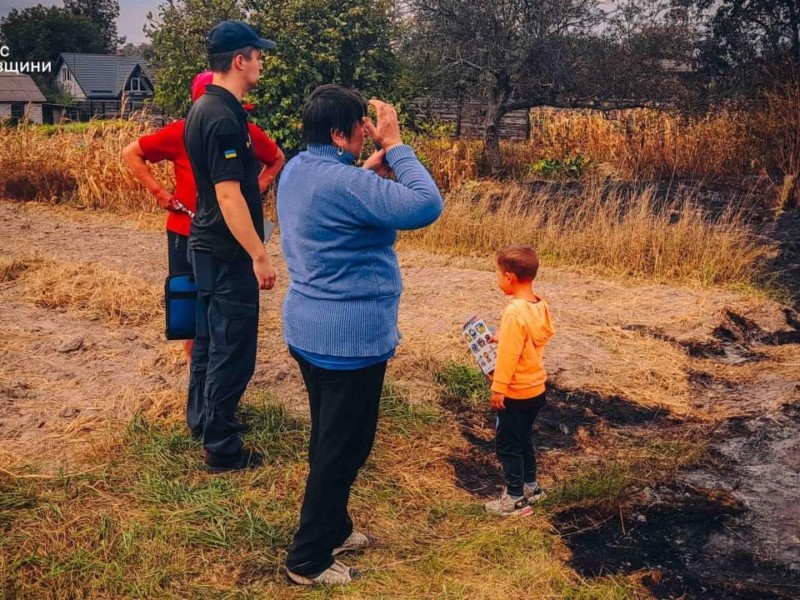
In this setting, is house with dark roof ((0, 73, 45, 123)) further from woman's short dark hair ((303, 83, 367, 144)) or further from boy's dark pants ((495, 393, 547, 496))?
woman's short dark hair ((303, 83, 367, 144))

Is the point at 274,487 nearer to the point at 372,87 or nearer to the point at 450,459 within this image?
the point at 450,459

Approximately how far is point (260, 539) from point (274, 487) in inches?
18.6

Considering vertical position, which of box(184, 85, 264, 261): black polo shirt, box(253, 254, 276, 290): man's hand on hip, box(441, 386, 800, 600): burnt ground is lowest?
box(441, 386, 800, 600): burnt ground

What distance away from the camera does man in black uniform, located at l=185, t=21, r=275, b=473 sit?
3.94 metres

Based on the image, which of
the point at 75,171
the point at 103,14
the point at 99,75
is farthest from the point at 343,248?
the point at 103,14

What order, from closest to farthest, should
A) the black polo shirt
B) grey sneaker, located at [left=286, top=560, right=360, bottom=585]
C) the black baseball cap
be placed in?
grey sneaker, located at [left=286, top=560, right=360, bottom=585] < the black polo shirt < the black baseball cap

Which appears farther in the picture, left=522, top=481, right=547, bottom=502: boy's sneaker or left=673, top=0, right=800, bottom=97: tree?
left=673, top=0, right=800, bottom=97: tree

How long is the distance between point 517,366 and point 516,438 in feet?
1.25

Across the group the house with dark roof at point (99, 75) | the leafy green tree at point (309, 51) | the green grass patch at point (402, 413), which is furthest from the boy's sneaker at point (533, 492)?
the house with dark roof at point (99, 75)

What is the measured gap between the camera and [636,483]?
183 inches

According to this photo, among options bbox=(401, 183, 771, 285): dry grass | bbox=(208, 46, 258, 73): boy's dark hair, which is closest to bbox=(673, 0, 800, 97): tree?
bbox=(401, 183, 771, 285): dry grass

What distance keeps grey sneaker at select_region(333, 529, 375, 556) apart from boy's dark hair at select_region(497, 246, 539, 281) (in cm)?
134

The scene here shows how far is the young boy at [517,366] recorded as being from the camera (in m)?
3.98

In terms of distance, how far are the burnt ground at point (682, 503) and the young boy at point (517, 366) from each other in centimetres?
29
